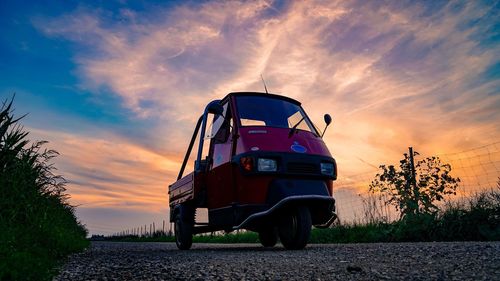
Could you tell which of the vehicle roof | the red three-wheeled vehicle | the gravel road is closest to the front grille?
the red three-wheeled vehicle

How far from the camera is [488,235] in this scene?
309 inches

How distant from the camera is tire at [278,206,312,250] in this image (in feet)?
21.2

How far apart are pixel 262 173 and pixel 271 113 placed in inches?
67.3

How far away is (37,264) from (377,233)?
24.6ft

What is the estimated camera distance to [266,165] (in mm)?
6578

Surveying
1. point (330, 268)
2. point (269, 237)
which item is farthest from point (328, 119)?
point (330, 268)

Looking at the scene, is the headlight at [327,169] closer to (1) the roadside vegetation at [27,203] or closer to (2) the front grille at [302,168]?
(2) the front grille at [302,168]

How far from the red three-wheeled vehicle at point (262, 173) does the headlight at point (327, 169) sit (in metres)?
0.02

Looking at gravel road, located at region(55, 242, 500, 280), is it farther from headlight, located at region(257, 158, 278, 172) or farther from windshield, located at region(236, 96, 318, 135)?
windshield, located at region(236, 96, 318, 135)

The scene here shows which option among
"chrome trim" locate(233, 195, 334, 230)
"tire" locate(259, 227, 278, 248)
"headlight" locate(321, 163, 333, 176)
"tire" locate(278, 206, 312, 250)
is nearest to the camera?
"chrome trim" locate(233, 195, 334, 230)

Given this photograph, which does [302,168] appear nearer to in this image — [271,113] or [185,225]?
[271,113]

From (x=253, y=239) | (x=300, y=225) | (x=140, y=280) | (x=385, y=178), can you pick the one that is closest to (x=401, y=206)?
(x=385, y=178)

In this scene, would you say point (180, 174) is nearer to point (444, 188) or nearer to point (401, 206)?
point (401, 206)

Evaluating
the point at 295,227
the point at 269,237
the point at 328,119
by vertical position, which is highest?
the point at 328,119
